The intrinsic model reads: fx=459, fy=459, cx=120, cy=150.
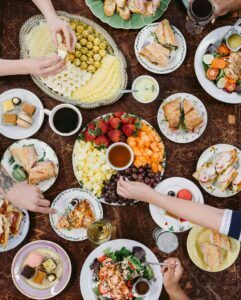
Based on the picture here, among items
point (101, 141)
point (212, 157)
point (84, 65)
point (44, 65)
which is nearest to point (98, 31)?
point (84, 65)

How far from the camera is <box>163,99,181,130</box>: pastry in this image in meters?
2.70

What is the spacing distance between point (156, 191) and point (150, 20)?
105 cm

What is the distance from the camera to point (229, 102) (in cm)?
276

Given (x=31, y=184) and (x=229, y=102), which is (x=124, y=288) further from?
(x=229, y=102)

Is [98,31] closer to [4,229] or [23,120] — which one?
[23,120]

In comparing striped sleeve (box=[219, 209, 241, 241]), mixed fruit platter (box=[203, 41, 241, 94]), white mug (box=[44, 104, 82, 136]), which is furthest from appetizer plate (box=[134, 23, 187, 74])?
striped sleeve (box=[219, 209, 241, 241])

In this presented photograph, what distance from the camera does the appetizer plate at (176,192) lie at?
2713 millimetres

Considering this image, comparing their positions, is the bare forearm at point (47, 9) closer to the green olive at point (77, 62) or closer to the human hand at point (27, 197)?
the green olive at point (77, 62)

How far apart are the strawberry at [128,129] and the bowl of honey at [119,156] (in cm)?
8

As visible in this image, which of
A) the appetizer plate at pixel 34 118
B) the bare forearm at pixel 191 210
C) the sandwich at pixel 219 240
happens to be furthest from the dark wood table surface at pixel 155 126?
the bare forearm at pixel 191 210

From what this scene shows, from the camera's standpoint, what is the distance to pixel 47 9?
2637 millimetres

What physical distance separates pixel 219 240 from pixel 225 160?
47cm

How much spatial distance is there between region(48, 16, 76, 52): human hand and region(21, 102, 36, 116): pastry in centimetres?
38

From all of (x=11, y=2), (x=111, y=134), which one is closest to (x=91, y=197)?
(x=111, y=134)
